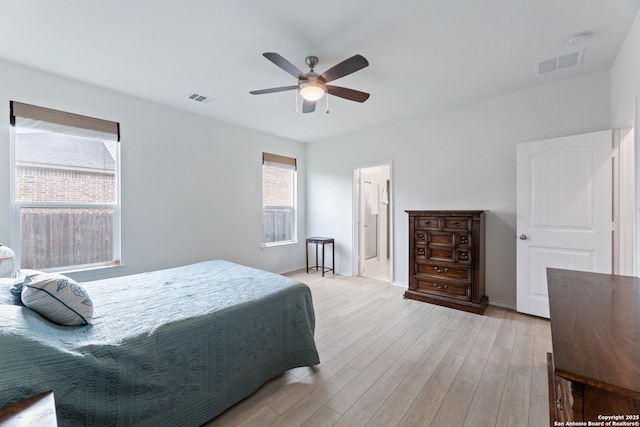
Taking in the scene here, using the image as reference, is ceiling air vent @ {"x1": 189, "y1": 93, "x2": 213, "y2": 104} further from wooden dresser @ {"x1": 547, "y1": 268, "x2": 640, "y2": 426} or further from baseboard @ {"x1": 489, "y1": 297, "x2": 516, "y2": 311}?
baseboard @ {"x1": 489, "y1": 297, "x2": 516, "y2": 311}

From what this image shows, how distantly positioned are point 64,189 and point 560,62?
5.16 metres

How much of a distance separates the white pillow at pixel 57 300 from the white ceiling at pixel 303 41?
1.81 meters

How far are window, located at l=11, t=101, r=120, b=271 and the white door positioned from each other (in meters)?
4.71

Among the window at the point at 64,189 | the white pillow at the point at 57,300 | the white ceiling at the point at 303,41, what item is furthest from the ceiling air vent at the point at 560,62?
the window at the point at 64,189

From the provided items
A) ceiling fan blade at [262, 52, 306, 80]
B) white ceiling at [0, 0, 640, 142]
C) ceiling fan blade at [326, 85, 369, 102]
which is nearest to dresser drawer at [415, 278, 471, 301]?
white ceiling at [0, 0, 640, 142]

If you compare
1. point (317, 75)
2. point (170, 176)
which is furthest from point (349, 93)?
point (170, 176)

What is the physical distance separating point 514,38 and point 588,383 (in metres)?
2.53

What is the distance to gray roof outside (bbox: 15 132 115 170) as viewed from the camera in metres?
2.65

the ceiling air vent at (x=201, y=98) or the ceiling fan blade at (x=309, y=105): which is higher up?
the ceiling air vent at (x=201, y=98)

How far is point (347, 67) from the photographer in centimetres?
202

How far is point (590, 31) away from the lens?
6.83 feet

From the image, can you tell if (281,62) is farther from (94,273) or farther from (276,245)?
(276,245)

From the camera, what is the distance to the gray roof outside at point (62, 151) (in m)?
2.65

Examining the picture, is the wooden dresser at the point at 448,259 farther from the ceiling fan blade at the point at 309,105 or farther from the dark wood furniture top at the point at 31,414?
the dark wood furniture top at the point at 31,414
